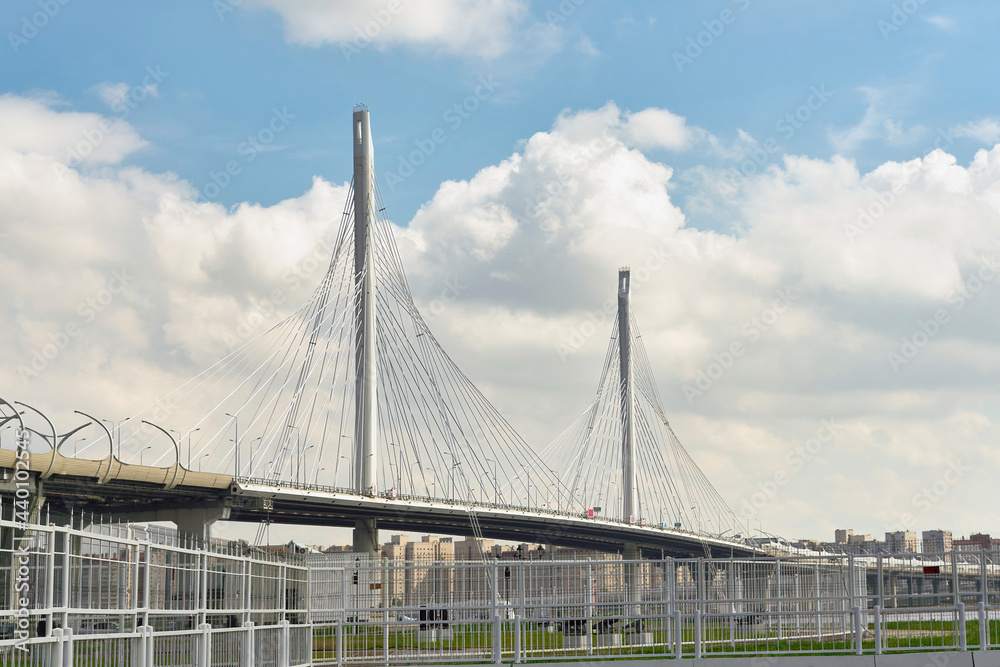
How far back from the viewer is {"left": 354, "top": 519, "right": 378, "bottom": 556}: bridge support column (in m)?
76.4

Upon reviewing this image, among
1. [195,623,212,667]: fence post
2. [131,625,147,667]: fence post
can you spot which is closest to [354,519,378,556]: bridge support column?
[195,623,212,667]: fence post

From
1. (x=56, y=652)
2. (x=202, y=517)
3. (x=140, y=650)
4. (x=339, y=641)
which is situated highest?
(x=56, y=652)

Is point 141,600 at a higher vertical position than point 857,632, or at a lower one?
higher

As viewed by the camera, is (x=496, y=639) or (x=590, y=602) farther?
(x=590, y=602)

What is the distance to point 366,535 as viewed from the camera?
76.9 metres

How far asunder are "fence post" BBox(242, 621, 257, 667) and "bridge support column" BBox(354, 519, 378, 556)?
201 ft

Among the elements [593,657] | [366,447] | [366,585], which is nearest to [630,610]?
[593,657]

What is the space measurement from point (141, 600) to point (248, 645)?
2.66 metres

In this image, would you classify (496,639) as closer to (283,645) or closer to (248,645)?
(283,645)

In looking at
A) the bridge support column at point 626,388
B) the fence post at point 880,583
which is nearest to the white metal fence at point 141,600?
the fence post at point 880,583

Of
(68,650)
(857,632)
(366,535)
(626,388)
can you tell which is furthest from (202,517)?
(68,650)

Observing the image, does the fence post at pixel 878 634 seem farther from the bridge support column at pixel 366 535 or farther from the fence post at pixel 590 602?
the bridge support column at pixel 366 535

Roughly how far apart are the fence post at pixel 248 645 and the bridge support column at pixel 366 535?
6132cm

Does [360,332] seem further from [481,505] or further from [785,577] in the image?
[785,577]
